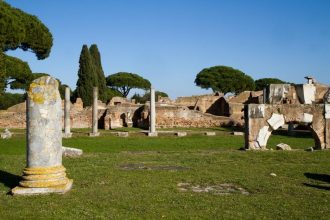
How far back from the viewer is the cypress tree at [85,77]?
47.6 meters

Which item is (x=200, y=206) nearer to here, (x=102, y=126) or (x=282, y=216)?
(x=282, y=216)

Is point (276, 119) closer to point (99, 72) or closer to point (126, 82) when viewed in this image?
point (99, 72)

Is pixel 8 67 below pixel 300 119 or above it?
above

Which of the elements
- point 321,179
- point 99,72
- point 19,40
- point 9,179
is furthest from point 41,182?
point 99,72

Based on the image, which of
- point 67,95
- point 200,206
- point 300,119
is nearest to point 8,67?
point 67,95

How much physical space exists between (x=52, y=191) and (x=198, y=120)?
2934 cm

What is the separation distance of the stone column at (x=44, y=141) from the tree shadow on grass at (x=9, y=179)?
87 cm

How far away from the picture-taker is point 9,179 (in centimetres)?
803

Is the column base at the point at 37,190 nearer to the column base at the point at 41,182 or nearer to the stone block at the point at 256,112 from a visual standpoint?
the column base at the point at 41,182

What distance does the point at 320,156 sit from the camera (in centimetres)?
1185

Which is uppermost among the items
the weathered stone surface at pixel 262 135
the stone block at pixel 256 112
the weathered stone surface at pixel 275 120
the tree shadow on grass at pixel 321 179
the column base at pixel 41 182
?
the stone block at pixel 256 112

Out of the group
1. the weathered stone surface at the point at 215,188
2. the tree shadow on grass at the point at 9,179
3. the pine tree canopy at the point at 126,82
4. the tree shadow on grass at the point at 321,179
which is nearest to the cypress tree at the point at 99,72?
the pine tree canopy at the point at 126,82

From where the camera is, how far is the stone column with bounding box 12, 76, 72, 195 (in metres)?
6.68

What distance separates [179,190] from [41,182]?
234 cm
